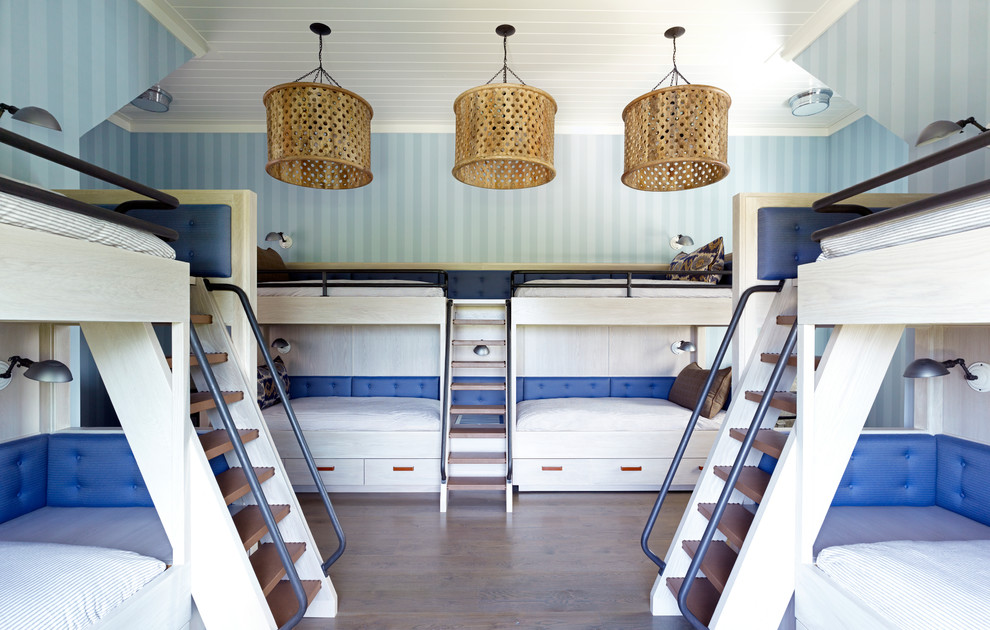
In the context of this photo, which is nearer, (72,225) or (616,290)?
(72,225)

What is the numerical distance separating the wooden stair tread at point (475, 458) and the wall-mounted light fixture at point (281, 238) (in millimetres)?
2326

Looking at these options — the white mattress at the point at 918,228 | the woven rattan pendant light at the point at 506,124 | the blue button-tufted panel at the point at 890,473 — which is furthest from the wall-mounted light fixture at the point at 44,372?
the blue button-tufted panel at the point at 890,473

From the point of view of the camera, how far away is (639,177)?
278 cm

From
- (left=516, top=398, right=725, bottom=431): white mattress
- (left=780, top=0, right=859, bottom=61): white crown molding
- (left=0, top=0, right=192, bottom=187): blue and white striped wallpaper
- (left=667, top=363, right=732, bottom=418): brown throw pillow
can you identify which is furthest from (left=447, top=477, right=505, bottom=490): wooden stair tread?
(left=780, top=0, right=859, bottom=61): white crown molding

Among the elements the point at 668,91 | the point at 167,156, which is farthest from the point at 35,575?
the point at 167,156

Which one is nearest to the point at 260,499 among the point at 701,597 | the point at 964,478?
the point at 701,597

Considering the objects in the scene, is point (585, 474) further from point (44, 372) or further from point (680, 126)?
point (44, 372)

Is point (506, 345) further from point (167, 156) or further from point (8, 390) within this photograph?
point (167, 156)

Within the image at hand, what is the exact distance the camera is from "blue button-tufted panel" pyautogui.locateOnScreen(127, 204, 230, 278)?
2.01 metres

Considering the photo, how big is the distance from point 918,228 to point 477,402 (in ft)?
10.5

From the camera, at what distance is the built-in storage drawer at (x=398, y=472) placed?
122 inches

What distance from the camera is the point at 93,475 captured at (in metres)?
1.78

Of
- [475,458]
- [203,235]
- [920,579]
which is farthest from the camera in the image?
[475,458]

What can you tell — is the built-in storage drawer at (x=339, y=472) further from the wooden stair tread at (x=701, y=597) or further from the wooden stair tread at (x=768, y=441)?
the wooden stair tread at (x=768, y=441)
